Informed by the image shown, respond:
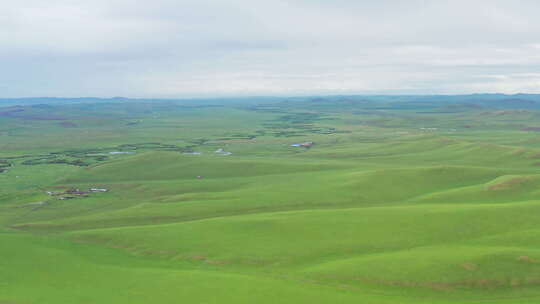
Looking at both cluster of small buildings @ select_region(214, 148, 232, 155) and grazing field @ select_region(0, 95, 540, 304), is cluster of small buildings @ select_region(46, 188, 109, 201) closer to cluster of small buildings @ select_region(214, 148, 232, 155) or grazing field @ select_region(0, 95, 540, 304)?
grazing field @ select_region(0, 95, 540, 304)

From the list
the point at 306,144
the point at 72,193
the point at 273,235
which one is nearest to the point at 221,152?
the point at 306,144

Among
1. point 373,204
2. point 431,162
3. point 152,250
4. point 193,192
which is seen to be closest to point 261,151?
point 431,162

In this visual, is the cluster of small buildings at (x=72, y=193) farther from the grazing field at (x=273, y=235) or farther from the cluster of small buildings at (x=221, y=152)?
the cluster of small buildings at (x=221, y=152)

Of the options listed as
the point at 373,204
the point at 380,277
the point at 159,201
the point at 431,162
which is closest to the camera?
the point at 380,277

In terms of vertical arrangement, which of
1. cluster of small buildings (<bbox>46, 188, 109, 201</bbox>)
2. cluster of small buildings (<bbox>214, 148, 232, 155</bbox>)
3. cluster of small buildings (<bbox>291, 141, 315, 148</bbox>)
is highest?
cluster of small buildings (<bbox>291, 141, 315, 148</bbox>)

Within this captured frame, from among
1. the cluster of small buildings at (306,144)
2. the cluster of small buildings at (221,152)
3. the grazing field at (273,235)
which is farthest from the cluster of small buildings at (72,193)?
the cluster of small buildings at (306,144)

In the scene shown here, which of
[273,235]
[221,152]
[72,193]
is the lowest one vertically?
[72,193]

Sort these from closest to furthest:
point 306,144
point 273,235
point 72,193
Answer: point 273,235, point 72,193, point 306,144

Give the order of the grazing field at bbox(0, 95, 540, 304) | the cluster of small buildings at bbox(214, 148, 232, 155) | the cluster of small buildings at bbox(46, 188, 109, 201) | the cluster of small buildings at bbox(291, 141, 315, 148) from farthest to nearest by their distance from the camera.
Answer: the cluster of small buildings at bbox(291, 141, 315, 148)
the cluster of small buildings at bbox(214, 148, 232, 155)
the cluster of small buildings at bbox(46, 188, 109, 201)
the grazing field at bbox(0, 95, 540, 304)

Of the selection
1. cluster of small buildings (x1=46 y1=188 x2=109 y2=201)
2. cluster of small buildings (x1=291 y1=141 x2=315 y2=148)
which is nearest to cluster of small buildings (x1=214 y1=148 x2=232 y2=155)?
cluster of small buildings (x1=291 y1=141 x2=315 y2=148)

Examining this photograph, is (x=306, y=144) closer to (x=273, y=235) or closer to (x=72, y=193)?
(x=72, y=193)

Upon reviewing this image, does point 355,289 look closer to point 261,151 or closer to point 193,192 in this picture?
point 193,192
